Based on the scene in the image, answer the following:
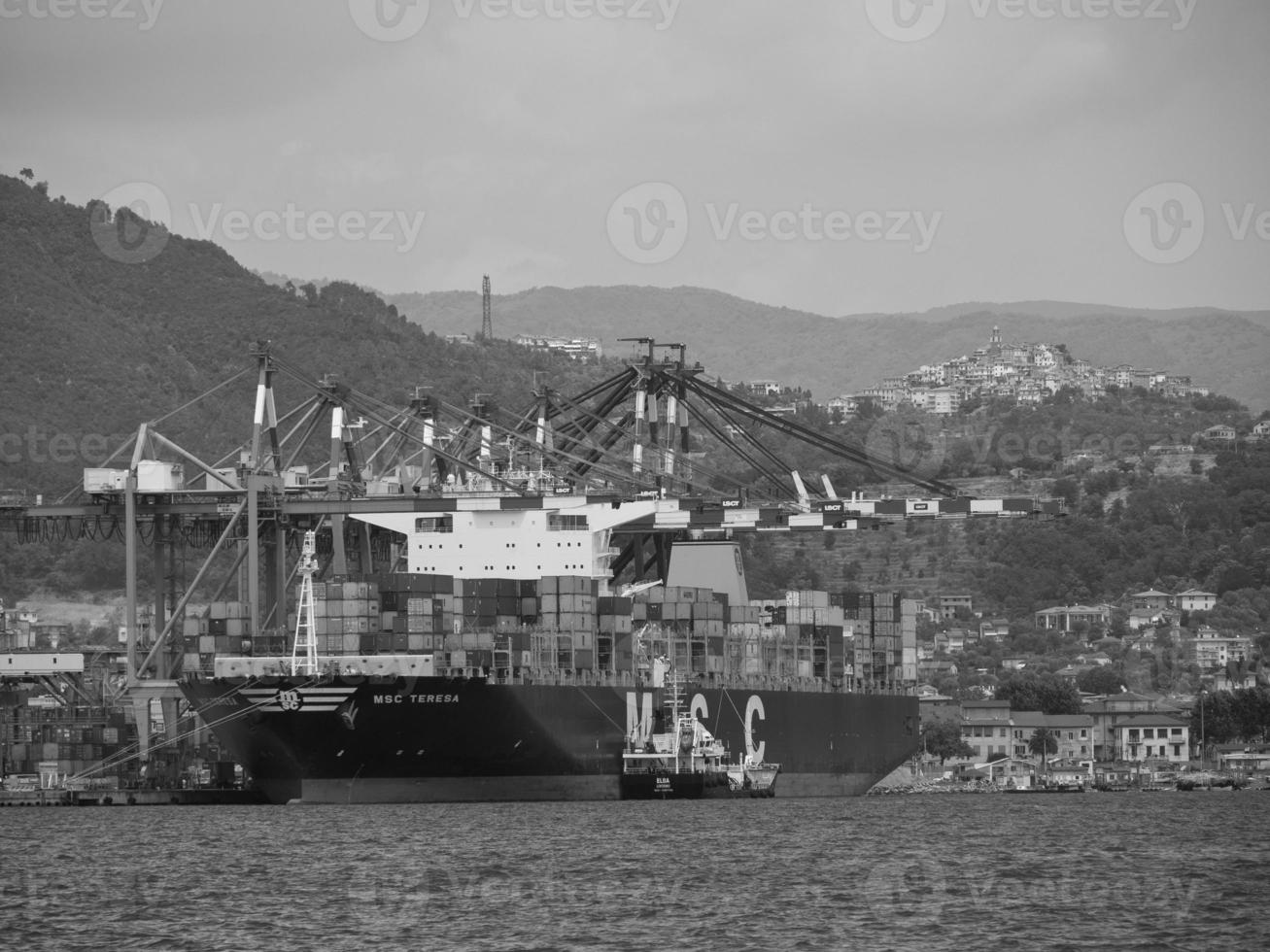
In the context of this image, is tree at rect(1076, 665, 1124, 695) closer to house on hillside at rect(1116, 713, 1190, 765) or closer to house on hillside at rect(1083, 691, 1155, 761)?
house on hillside at rect(1083, 691, 1155, 761)

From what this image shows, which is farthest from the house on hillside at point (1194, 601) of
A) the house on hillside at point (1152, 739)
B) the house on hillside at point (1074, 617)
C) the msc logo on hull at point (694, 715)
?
the msc logo on hull at point (694, 715)

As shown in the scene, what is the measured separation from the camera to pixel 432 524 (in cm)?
9475

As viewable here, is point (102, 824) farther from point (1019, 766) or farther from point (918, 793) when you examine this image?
point (1019, 766)

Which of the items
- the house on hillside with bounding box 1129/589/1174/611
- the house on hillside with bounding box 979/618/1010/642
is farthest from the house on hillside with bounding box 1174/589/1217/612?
the house on hillside with bounding box 979/618/1010/642

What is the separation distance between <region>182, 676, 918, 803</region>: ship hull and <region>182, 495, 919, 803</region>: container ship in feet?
0.22

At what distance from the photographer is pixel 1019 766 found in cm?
12081

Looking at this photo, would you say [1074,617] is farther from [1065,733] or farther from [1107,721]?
[1065,733]

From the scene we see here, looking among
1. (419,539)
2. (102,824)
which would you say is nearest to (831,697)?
(419,539)

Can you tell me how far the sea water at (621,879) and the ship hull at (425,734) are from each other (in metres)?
1.02

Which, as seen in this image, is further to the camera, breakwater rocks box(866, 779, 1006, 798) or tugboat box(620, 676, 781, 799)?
breakwater rocks box(866, 779, 1006, 798)

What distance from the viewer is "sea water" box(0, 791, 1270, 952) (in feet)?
158

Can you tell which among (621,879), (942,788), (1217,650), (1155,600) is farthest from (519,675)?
(1155,600)

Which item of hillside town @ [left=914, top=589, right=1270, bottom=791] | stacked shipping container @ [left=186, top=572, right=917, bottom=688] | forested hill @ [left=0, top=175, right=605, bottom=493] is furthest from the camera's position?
forested hill @ [left=0, top=175, right=605, bottom=493]

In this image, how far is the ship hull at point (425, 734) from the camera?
77.6 m
